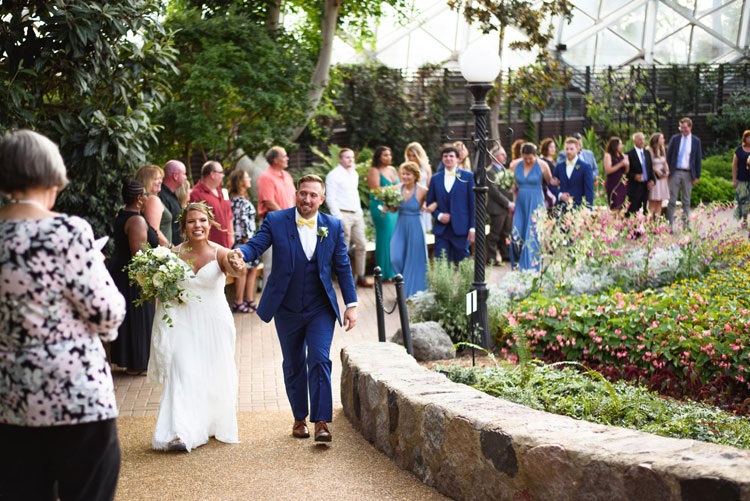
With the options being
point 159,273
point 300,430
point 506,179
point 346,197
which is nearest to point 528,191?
point 506,179

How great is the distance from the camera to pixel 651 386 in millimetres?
6957

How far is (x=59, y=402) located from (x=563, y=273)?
694cm

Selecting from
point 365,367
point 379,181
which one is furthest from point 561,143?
point 365,367

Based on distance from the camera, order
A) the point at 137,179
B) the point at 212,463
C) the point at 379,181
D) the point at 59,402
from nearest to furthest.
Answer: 1. the point at 59,402
2. the point at 212,463
3. the point at 137,179
4. the point at 379,181

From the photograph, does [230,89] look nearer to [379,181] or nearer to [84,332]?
[379,181]

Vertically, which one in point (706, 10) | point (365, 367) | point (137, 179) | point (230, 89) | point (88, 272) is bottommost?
point (365, 367)

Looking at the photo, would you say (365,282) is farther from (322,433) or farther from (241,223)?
(322,433)

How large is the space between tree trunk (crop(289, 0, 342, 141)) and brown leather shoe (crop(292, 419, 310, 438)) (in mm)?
9784

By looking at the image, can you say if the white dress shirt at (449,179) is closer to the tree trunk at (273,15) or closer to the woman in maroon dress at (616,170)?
the woman in maroon dress at (616,170)

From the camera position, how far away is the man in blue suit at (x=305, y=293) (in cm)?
596

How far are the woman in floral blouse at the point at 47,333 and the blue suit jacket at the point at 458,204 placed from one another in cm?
784

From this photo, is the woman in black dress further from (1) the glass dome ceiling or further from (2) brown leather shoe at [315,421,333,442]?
(1) the glass dome ceiling

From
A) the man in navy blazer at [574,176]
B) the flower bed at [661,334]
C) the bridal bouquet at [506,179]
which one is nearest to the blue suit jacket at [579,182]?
the man in navy blazer at [574,176]

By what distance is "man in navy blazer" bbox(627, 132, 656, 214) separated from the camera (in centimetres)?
1575
